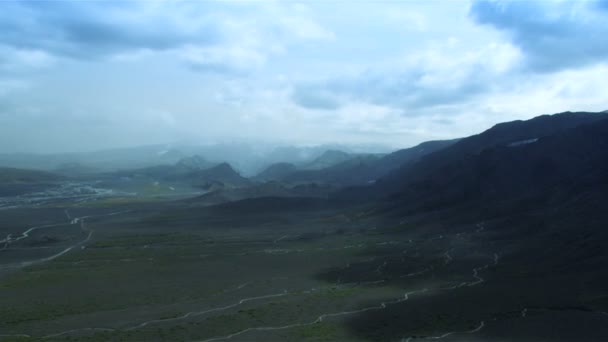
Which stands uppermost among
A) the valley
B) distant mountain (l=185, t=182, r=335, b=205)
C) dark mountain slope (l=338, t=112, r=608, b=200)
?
dark mountain slope (l=338, t=112, r=608, b=200)

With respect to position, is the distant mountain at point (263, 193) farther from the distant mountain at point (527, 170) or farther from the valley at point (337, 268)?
the distant mountain at point (527, 170)

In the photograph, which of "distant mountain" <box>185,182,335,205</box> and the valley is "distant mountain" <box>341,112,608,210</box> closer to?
the valley

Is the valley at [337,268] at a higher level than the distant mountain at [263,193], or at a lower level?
lower

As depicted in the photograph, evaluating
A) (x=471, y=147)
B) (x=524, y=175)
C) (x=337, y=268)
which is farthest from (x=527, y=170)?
(x=337, y=268)

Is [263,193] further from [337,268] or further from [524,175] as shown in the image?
[337,268]

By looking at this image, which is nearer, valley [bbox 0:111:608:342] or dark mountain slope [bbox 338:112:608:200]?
valley [bbox 0:111:608:342]

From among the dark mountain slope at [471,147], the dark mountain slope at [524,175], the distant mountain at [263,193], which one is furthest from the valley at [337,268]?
the distant mountain at [263,193]

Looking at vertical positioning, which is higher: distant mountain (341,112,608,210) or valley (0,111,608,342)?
distant mountain (341,112,608,210)

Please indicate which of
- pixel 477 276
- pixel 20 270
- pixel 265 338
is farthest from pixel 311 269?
pixel 20 270

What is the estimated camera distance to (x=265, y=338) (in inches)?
1570

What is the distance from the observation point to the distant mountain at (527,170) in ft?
321

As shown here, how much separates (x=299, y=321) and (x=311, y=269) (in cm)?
2457

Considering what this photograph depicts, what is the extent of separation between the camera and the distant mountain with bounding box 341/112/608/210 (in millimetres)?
97750

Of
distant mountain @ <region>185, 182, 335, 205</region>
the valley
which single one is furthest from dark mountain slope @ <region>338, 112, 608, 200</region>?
distant mountain @ <region>185, 182, 335, 205</region>
